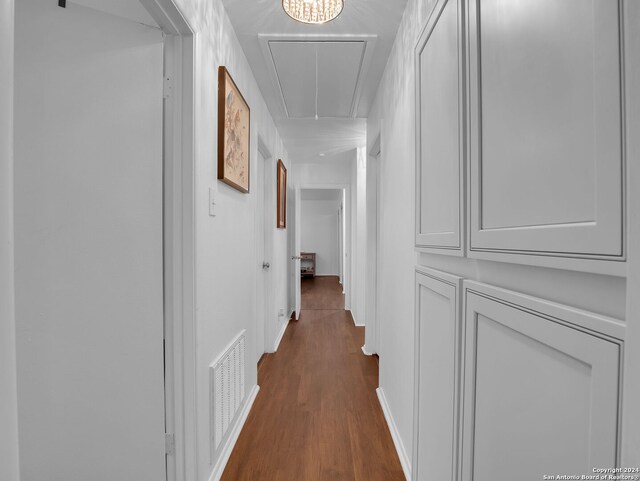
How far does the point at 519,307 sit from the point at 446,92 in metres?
0.64

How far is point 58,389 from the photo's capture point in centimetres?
108

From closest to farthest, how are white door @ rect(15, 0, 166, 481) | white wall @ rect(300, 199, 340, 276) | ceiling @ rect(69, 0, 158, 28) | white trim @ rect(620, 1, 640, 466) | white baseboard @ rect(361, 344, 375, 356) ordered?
white trim @ rect(620, 1, 640, 466) < white door @ rect(15, 0, 166, 481) < ceiling @ rect(69, 0, 158, 28) < white baseboard @ rect(361, 344, 375, 356) < white wall @ rect(300, 199, 340, 276)

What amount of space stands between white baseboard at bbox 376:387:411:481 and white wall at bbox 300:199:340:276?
7539 mm

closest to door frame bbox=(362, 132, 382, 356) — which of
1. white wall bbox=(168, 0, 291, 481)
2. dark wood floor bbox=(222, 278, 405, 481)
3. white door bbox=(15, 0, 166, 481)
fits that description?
dark wood floor bbox=(222, 278, 405, 481)

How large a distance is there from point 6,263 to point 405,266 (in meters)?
1.49

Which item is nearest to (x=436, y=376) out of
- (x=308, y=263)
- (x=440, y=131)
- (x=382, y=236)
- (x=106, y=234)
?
(x=440, y=131)

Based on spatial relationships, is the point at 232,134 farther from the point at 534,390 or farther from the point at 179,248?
the point at 534,390

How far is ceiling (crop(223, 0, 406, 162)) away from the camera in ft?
5.41

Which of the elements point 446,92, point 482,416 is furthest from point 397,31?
point 482,416

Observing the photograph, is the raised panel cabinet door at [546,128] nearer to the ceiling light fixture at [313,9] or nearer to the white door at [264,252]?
the ceiling light fixture at [313,9]

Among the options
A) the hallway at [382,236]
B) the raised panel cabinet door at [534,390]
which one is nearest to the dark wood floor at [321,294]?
the hallway at [382,236]

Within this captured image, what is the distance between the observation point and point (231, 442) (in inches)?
67.7

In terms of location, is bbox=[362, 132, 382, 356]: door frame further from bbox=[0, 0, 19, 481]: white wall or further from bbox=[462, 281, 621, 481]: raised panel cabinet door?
bbox=[0, 0, 19, 481]: white wall

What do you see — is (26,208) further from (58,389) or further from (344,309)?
(344,309)
